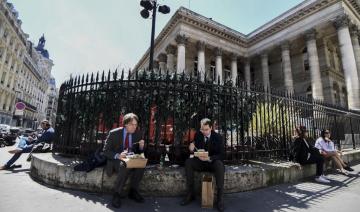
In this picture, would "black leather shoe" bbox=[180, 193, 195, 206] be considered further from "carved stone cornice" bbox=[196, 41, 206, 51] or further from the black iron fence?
"carved stone cornice" bbox=[196, 41, 206, 51]

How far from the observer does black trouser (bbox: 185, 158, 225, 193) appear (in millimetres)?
3260

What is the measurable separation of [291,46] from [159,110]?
930 inches

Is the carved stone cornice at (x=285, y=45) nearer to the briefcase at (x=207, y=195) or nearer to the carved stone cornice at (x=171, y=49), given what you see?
the carved stone cornice at (x=171, y=49)

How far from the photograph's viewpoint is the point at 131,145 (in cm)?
361

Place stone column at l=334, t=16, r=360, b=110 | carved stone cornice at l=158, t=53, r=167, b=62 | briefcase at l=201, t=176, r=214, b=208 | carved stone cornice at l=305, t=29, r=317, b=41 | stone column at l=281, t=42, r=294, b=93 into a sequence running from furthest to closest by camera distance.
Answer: carved stone cornice at l=158, t=53, r=167, b=62 → stone column at l=281, t=42, r=294, b=93 → carved stone cornice at l=305, t=29, r=317, b=41 → stone column at l=334, t=16, r=360, b=110 → briefcase at l=201, t=176, r=214, b=208

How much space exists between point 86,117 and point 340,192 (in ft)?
18.2

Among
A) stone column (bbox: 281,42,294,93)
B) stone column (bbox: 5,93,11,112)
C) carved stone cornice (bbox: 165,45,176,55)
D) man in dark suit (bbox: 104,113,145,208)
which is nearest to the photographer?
man in dark suit (bbox: 104,113,145,208)

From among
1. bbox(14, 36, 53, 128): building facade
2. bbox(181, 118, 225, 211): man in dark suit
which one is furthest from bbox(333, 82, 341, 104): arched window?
bbox(14, 36, 53, 128): building facade

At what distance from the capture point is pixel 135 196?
3.32 m

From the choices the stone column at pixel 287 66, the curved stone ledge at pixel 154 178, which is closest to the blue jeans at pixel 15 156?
the curved stone ledge at pixel 154 178

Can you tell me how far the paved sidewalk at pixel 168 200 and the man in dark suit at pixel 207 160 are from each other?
31 cm

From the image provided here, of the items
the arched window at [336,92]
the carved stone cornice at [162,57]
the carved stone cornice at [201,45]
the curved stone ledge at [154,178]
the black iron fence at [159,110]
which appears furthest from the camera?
the carved stone cornice at [162,57]

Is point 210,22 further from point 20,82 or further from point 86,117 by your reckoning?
point 20,82

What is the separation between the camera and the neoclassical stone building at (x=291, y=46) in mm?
17312
